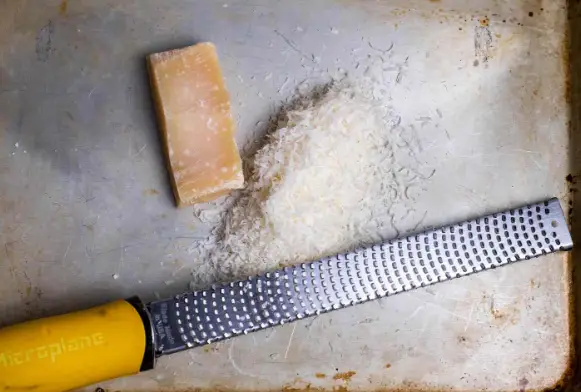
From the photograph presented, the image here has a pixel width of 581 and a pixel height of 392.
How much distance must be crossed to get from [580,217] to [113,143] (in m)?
1.09

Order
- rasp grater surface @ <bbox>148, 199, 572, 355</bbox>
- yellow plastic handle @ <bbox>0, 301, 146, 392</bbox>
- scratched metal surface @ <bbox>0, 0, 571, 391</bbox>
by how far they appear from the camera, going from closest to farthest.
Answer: yellow plastic handle @ <bbox>0, 301, 146, 392</bbox>, rasp grater surface @ <bbox>148, 199, 572, 355</bbox>, scratched metal surface @ <bbox>0, 0, 571, 391</bbox>

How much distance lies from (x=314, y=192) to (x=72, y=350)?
0.55m

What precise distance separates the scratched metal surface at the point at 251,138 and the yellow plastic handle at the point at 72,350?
19 centimetres

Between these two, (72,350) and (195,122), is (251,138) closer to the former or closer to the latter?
(195,122)

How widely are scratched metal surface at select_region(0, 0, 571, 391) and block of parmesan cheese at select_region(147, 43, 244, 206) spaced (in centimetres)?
9

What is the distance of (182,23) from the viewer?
1388 mm

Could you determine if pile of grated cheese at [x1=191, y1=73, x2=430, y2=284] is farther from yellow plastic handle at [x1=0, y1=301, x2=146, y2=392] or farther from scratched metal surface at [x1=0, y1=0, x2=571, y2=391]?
yellow plastic handle at [x1=0, y1=301, x2=146, y2=392]

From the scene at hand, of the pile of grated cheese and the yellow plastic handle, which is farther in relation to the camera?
the pile of grated cheese

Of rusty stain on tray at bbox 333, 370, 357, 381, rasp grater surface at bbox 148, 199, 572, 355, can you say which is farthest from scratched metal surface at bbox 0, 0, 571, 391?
rasp grater surface at bbox 148, 199, 572, 355

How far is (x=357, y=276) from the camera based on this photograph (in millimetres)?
1268

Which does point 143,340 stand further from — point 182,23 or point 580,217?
point 580,217

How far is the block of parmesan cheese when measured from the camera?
1.28 metres

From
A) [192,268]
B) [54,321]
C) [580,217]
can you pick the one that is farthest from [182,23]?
[580,217]

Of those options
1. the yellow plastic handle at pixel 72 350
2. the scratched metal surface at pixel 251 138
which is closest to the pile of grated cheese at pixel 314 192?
the scratched metal surface at pixel 251 138
